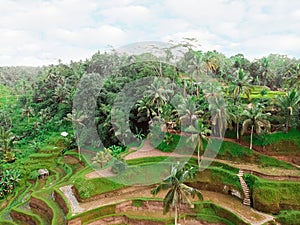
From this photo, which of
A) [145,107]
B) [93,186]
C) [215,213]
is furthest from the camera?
[145,107]

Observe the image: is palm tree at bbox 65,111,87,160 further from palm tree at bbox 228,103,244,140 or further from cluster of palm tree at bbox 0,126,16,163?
palm tree at bbox 228,103,244,140

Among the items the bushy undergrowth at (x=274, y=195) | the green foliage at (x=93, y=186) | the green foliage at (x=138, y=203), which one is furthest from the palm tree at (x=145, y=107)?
the bushy undergrowth at (x=274, y=195)

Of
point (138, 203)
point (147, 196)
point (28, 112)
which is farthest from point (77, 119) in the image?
point (28, 112)

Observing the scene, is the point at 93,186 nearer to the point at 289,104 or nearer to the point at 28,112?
the point at 289,104

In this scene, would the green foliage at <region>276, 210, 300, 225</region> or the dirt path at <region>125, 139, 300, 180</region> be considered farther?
the dirt path at <region>125, 139, 300, 180</region>

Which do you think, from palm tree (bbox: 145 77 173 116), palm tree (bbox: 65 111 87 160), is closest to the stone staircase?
palm tree (bbox: 145 77 173 116)
